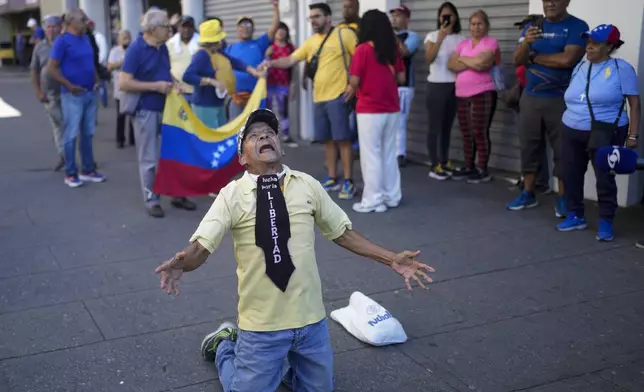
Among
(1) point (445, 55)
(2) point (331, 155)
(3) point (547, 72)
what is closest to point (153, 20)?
(2) point (331, 155)

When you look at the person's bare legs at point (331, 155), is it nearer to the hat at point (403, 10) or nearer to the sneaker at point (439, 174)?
the sneaker at point (439, 174)

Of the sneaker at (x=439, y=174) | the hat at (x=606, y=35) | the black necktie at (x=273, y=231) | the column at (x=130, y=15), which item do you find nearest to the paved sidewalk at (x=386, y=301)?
the sneaker at (x=439, y=174)

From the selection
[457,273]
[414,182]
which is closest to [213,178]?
[414,182]

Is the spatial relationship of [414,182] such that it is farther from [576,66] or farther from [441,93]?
[576,66]

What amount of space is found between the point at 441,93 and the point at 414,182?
1.09 m

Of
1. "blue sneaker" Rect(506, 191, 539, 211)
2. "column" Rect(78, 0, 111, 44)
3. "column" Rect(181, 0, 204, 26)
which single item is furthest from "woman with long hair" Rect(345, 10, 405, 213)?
"column" Rect(78, 0, 111, 44)

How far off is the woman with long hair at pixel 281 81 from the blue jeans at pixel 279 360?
8141mm

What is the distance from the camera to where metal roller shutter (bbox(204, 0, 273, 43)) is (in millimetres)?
13594

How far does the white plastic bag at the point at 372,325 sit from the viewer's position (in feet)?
14.1

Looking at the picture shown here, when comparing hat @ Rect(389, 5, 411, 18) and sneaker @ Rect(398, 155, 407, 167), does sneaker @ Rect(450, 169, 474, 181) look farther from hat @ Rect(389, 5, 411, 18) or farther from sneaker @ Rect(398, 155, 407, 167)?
hat @ Rect(389, 5, 411, 18)

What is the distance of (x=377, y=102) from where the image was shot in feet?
23.9

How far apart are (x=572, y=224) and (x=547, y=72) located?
1418 mm

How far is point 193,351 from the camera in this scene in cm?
432

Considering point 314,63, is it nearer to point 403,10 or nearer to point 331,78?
point 331,78
